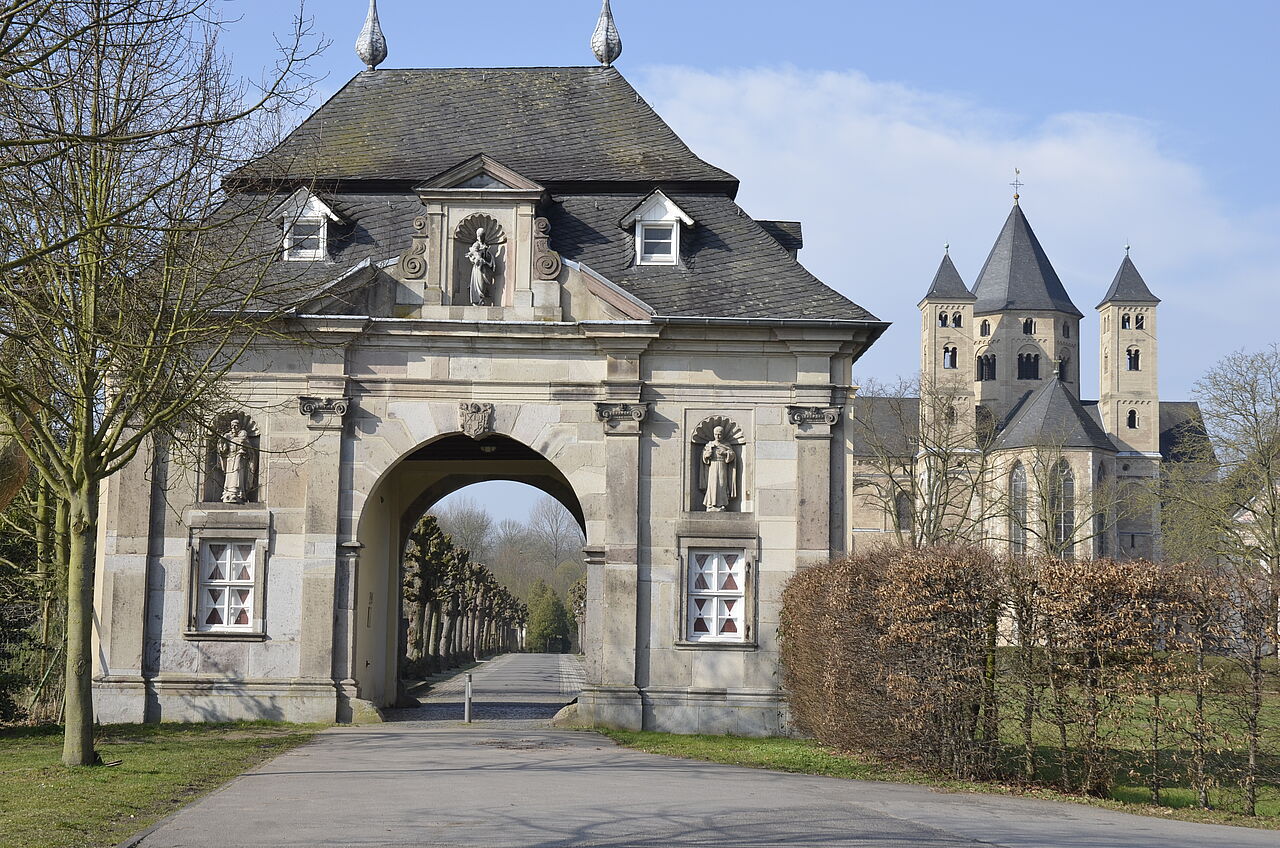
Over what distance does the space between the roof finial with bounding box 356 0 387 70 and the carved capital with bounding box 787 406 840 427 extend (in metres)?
11.3

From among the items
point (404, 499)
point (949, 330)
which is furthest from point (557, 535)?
point (404, 499)

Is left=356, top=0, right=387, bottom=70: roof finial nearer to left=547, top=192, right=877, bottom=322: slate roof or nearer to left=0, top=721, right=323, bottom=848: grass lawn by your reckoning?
left=547, top=192, right=877, bottom=322: slate roof

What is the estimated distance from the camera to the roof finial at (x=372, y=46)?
26766 millimetres

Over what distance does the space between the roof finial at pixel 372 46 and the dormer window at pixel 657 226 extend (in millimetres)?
7589

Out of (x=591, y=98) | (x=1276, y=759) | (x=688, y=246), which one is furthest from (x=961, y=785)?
(x=591, y=98)

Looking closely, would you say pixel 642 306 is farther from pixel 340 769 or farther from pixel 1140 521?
pixel 1140 521

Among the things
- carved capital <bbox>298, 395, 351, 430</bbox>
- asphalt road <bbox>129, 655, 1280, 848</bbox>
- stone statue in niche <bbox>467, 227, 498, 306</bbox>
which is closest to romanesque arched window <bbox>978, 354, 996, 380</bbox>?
stone statue in niche <bbox>467, 227, 498, 306</bbox>

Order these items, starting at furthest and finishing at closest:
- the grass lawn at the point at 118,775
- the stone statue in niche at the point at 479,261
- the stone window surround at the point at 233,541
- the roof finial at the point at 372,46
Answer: the roof finial at the point at 372,46 → the stone statue in niche at the point at 479,261 → the stone window surround at the point at 233,541 → the grass lawn at the point at 118,775

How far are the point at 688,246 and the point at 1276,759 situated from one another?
39.2 ft

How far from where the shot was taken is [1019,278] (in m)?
121

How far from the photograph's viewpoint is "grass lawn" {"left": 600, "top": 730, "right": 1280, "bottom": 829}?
13.0 metres

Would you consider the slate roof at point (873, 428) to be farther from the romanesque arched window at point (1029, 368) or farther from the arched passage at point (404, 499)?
the romanesque arched window at point (1029, 368)

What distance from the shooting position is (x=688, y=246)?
22.3m

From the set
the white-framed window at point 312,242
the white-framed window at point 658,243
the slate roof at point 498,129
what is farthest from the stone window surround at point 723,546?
the white-framed window at point 312,242
